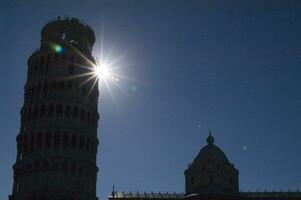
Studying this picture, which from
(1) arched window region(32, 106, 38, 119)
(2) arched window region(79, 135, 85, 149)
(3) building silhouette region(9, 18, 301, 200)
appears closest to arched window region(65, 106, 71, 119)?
(3) building silhouette region(9, 18, 301, 200)

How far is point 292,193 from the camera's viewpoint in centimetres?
9012

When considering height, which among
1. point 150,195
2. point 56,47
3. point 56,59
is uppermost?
point 56,47

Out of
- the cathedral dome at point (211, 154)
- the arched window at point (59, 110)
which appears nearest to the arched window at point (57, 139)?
the arched window at point (59, 110)

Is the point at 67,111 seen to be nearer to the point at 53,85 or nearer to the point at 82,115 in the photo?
the point at 82,115

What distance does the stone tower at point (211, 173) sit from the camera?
8138 cm

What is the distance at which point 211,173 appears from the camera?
8194 cm

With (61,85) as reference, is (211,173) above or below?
below

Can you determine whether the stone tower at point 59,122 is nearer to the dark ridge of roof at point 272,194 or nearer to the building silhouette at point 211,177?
the building silhouette at point 211,177

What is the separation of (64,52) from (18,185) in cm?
1917

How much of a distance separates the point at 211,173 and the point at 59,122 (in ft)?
90.4

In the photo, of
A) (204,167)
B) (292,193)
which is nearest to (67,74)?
(204,167)

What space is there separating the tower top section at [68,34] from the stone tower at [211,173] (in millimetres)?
25309

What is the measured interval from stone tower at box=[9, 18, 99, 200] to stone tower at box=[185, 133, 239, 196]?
20.2 m

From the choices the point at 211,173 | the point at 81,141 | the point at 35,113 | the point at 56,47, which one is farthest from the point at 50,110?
the point at 211,173
